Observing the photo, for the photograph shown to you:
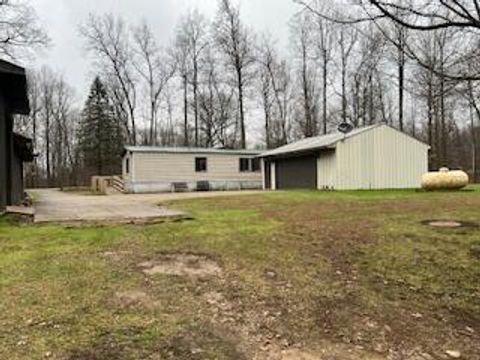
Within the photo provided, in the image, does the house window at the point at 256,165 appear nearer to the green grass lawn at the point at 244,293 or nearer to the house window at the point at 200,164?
the house window at the point at 200,164

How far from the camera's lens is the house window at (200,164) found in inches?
1268

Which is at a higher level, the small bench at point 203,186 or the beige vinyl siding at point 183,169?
the beige vinyl siding at point 183,169

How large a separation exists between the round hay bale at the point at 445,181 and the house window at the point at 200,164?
15076 millimetres

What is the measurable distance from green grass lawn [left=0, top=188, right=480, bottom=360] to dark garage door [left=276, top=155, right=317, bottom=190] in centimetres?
1608

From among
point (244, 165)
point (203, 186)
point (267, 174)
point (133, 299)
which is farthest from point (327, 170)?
point (133, 299)

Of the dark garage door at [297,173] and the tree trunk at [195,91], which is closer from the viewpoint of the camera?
the dark garage door at [297,173]

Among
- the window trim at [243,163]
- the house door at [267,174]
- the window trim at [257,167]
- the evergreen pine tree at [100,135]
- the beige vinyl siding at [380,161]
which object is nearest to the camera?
the beige vinyl siding at [380,161]

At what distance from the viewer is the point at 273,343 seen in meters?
4.89

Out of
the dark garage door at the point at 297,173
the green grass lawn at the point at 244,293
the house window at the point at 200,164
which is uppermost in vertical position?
the house window at the point at 200,164

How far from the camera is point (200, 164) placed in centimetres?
3241

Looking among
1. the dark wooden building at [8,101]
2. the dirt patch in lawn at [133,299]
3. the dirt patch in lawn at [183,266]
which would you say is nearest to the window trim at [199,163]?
the dark wooden building at [8,101]

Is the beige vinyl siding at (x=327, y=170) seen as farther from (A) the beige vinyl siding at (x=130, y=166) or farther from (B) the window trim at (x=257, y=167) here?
(A) the beige vinyl siding at (x=130, y=166)

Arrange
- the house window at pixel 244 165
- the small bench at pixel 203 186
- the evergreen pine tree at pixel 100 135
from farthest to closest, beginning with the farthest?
the evergreen pine tree at pixel 100 135 < the house window at pixel 244 165 < the small bench at pixel 203 186

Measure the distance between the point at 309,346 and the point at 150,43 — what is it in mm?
44777
